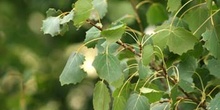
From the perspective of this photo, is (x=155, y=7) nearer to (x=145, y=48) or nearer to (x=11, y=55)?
(x=145, y=48)

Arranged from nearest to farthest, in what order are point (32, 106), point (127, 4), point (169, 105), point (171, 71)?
1. point (169, 105)
2. point (171, 71)
3. point (127, 4)
4. point (32, 106)

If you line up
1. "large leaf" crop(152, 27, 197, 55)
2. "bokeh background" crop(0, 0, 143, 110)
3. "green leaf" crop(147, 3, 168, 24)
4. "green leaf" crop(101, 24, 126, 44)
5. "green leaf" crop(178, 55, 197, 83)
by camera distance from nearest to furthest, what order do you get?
1. "green leaf" crop(101, 24, 126, 44)
2. "large leaf" crop(152, 27, 197, 55)
3. "green leaf" crop(178, 55, 197, 83)
4. "green leaf" crop(147, 3, 168, 24)
5. "bokeh background" crop(0, 0, 143, 110)

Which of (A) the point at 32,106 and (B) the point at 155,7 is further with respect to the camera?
(A) the point at 32,106

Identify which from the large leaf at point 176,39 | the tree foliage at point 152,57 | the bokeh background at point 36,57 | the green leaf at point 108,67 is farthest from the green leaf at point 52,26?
the bokeh background at point 36,57

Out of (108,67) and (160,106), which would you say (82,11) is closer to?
(108,67)

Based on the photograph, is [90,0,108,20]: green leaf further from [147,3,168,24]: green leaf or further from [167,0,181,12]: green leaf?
[147,3,168,24]: green leaf

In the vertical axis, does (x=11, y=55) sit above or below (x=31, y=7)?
below

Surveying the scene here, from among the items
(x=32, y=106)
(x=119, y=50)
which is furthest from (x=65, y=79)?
(x=32, y=106)

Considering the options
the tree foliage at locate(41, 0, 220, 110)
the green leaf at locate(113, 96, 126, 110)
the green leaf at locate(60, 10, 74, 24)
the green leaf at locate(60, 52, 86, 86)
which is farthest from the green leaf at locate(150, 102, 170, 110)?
the green leaf at locate(60, 10, 74, 24)
